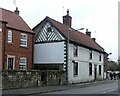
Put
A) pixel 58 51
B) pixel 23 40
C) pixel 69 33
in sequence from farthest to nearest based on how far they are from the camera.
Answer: pixel 69 33 < pixel 58 51 < pixel 23 40

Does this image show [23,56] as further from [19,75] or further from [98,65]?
[98,65]

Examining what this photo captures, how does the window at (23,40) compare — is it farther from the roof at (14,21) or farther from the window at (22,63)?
the window at (22,63)

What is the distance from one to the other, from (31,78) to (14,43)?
234 inches

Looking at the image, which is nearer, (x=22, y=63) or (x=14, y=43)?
(x=14, y=43)

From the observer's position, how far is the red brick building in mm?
29719

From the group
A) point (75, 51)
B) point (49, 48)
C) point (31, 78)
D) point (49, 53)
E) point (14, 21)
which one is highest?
point (14, 21)

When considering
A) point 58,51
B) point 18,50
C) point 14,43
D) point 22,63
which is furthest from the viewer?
point 58,51

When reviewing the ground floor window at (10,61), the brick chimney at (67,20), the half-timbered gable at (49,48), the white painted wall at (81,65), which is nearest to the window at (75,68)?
the white painted wall at (81,65)

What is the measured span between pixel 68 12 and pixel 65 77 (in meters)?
11.9

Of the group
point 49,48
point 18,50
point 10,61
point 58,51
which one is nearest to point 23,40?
point 18,50

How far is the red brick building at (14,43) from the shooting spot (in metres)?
29.7

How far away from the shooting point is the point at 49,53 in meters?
37.0

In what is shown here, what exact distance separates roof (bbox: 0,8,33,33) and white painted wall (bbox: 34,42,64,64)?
354 cm

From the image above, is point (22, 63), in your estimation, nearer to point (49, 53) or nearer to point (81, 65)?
point (49, 53)
